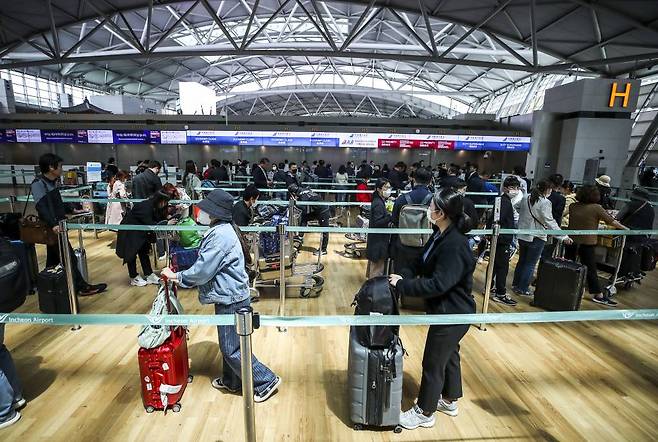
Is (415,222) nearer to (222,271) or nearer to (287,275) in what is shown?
(287,275)

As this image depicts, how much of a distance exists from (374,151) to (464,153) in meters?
4.47

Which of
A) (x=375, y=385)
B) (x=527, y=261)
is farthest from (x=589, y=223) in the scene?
(x=375, y=385)

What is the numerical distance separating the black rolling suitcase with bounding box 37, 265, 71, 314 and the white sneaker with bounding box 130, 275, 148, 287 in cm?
124

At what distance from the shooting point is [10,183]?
17312 millimetres

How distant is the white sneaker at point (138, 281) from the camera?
5434mm

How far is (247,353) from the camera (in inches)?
66.1

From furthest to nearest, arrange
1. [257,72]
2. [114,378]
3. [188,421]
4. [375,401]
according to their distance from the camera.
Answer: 1. [257,72]
2. [114,378]
3. [188,421]
4. [375,401]

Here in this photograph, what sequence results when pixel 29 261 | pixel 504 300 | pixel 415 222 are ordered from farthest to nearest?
1. pixel 504 300
2. pixel 29 261
3. pixel 415 222

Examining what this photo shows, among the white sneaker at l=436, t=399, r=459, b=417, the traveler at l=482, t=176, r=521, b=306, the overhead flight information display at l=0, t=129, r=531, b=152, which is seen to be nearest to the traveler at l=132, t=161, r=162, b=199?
the white sneaker at l=436, t=399, r=459, b=417

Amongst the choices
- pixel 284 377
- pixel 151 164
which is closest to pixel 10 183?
pixel 151 164

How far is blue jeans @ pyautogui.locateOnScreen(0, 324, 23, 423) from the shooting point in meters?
2.55

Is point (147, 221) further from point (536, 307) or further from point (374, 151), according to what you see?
point (374, 151)

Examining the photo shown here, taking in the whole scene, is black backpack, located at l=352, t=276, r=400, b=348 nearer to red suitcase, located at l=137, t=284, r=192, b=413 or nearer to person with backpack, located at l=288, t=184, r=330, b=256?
red suitcase, located at l=137, t=284, r=192, b=413

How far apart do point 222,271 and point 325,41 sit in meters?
27.4
